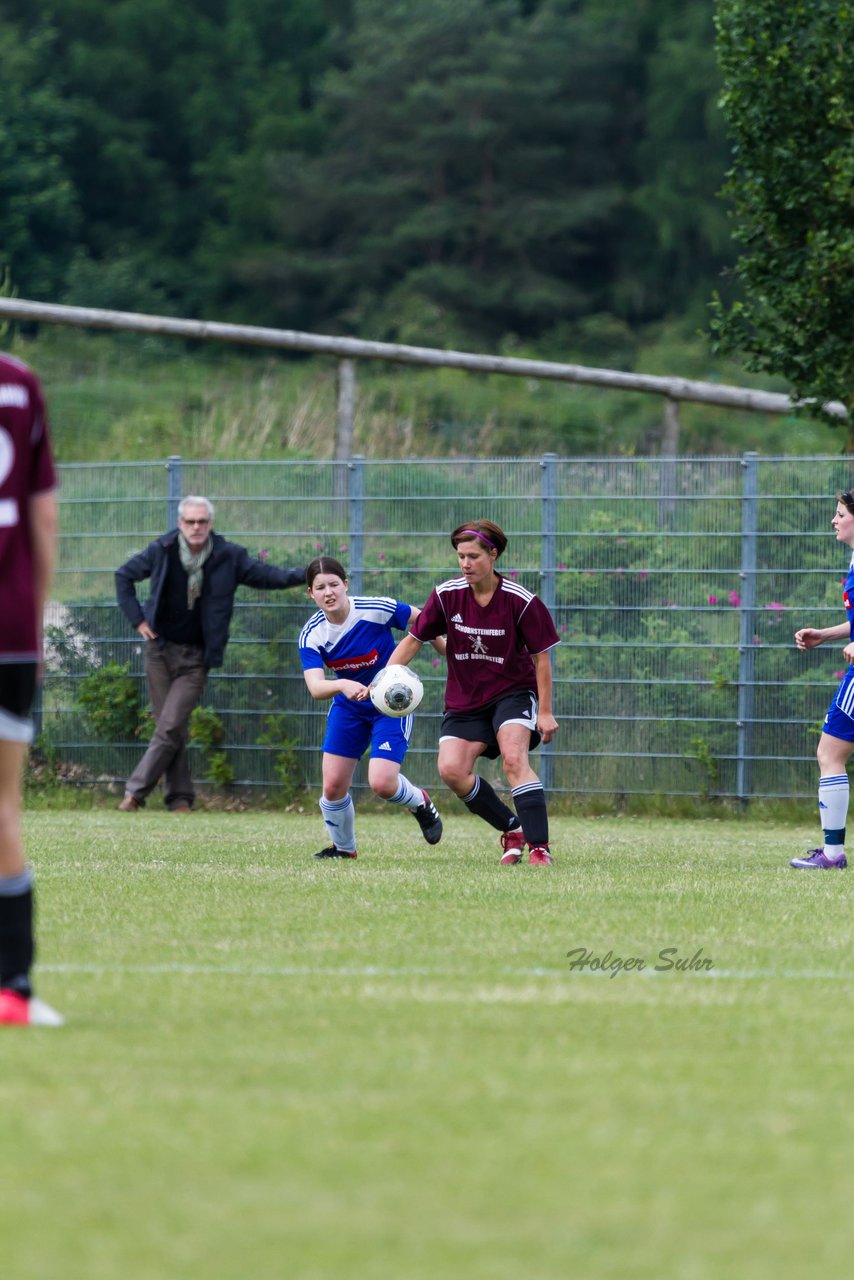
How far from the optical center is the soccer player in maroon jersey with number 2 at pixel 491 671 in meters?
10.0

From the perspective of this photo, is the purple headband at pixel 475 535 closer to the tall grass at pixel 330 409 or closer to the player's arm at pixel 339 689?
the player's arm at pixel 339 689

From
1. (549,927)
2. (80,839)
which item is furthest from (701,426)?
(549,927)

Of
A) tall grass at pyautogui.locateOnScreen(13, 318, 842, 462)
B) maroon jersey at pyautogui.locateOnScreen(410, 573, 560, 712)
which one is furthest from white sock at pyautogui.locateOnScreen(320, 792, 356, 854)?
tall grass at pyautogui.locateOnScreen(13, 318, 842, 462)

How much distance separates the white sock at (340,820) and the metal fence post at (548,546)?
13.4 feet

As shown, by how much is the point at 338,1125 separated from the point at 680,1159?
0.74m

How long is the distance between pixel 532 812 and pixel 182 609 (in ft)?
16.0

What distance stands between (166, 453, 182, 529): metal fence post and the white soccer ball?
5.63m

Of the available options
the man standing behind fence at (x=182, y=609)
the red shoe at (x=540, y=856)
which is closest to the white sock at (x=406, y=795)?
the red shoe at (x=540, y=856)

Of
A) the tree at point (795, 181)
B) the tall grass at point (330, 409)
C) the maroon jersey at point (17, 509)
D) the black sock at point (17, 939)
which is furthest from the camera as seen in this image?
the tall grass at point (330, 409)

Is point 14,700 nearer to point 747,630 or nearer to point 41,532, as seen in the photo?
point 41,532

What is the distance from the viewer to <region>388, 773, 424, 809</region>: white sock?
34.4 feet

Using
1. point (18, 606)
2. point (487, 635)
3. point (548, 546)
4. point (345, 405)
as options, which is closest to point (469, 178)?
point (345, 405)

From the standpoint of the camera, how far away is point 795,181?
46.8 ft

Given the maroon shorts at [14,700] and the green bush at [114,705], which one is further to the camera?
the green bush at [114,705]
